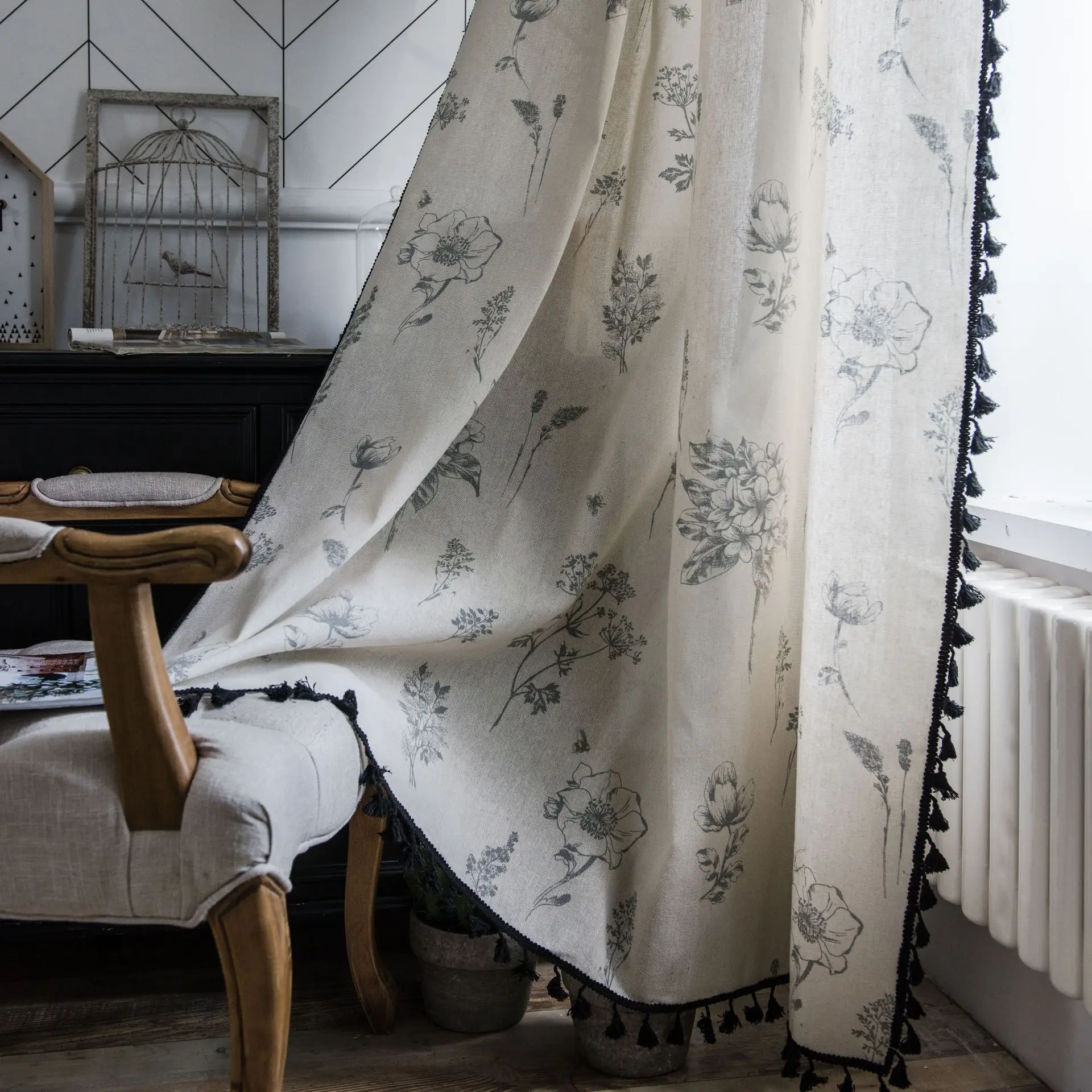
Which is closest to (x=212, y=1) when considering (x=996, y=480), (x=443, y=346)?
(x=443, y=346)

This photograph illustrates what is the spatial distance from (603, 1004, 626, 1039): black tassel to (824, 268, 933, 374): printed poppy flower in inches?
31.3

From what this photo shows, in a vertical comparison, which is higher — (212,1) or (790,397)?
(212,1)

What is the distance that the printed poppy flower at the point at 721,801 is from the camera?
127cm

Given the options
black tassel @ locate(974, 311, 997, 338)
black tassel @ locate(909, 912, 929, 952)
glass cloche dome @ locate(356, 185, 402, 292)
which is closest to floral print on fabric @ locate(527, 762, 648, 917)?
black tassel @ locate(909, 912, 929, 952)

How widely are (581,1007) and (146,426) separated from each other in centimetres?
97

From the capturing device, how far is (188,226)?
6.53 ft

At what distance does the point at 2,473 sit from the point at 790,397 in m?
1.06

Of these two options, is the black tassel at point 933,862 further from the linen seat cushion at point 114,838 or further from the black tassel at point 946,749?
the linen seat cushion at point 114,838

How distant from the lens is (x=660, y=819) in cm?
132

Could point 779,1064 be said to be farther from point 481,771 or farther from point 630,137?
point 630,137

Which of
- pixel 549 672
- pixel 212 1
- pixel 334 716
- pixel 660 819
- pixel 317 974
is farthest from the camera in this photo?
pixel 212 1

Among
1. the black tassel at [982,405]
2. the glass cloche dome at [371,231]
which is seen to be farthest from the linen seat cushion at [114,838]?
the glass cloche dome at [371,231]

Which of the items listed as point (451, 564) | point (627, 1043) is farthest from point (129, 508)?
point (627, 1043)

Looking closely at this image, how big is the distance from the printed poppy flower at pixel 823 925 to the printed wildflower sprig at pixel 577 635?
1.11 feet
